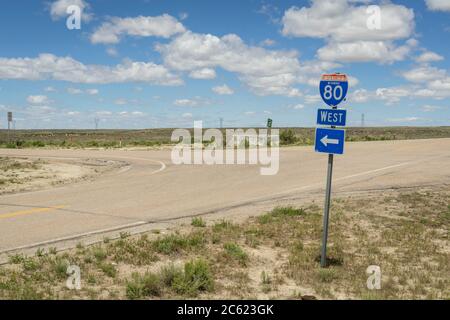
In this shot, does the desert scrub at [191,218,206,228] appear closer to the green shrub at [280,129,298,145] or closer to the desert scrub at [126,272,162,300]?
the desert scrub at [126,272,162,300]

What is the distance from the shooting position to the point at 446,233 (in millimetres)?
9109

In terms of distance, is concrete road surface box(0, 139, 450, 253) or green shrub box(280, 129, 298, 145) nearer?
concrete road surface box(0, 139, 450, 253)

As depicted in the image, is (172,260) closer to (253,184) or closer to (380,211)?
(380,211)

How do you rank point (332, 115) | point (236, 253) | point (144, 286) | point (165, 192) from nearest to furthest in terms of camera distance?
1. point (144, 286)
2. point (332, 115)
3. point (236, 253)
4. point (165, 192)

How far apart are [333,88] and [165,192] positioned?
323 inches

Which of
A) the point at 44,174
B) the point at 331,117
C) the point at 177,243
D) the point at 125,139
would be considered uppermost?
the point at 331,117

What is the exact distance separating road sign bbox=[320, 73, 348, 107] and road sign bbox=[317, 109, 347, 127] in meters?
0.11

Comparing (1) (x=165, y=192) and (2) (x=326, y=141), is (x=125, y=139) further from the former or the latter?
(2) (x=326, y=141)

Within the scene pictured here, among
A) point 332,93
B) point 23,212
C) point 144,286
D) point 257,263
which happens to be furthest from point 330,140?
point 23,212

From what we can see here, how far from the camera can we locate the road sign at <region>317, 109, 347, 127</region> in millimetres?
6410

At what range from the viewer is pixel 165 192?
13.8 metres

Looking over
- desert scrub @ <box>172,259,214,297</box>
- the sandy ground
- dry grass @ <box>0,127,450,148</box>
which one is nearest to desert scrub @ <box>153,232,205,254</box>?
desert scrub @ <box>172,259,214,297</box>

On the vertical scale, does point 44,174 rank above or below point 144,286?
above
